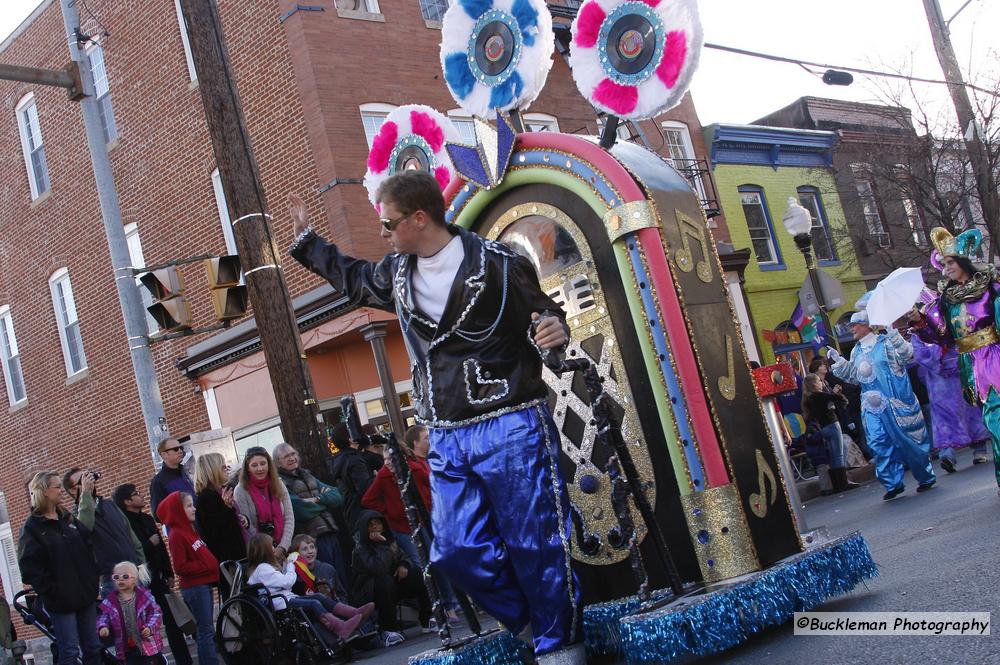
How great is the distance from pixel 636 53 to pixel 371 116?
12.4 metres

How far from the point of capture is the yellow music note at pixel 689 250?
5070 mm

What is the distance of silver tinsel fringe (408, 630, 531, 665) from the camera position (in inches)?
180

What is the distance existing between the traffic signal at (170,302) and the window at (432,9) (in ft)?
27.3

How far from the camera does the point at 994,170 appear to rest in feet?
71.2

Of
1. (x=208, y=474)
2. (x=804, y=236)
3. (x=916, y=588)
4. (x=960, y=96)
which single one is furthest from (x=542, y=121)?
(x=916, y=588)

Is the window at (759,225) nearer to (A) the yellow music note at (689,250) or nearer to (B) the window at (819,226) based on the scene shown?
(B) the window at (819,226)

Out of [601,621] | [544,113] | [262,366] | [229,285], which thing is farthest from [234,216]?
[544,113]

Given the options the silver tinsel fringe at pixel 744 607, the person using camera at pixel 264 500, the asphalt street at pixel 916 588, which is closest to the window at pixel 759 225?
the asphalt street at pixel 916 588

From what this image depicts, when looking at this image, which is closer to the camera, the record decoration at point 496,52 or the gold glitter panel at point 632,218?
the gold glitter panel at point 632,218

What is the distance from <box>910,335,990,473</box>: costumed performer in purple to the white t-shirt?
8.81m

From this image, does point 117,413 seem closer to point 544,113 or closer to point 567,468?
point 544,113

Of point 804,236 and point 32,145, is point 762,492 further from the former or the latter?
point 32,145

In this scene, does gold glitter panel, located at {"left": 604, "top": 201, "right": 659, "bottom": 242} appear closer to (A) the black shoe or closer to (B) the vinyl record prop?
(B) the vinyl record prop

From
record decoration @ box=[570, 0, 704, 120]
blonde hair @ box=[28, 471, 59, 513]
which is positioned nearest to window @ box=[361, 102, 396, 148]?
blonde hair @ box=[28, 471, 59, 513]
